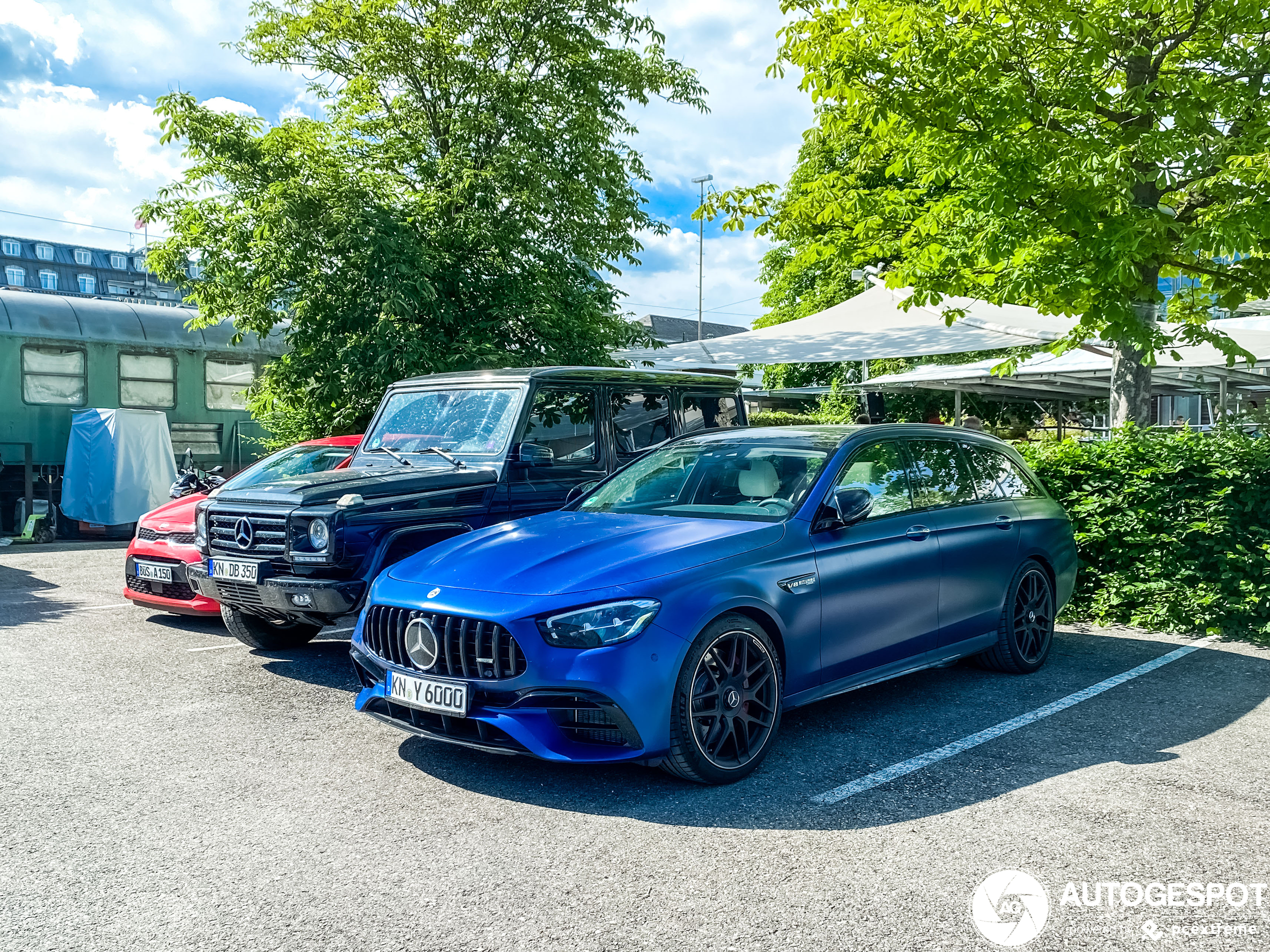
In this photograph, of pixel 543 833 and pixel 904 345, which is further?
pixel 904 345

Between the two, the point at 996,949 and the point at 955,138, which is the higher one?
the point at 955,138

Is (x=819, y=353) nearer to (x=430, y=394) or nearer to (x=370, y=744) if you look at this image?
(x=430, y=394)

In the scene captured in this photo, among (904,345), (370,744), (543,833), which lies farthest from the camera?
(904,345)

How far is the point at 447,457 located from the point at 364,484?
2.75 ft

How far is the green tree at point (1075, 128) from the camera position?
771 cm

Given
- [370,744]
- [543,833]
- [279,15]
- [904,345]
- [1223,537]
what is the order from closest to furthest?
1. [543,833]
2. [370,744]
3. [1223,537]
4. [904,345]
5. [279,15]

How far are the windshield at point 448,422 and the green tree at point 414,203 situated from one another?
533 cm

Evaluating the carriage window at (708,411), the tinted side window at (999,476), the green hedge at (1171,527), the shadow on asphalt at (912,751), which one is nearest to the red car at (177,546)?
the carriage window at (708,411)

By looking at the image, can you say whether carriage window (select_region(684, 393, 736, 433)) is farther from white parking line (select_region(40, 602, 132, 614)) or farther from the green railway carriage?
the green railway carriage

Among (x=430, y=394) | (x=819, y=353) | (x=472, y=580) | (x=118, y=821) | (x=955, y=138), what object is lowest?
(x=118, y=821)

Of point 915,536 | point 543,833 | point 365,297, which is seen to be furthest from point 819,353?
point 543,833

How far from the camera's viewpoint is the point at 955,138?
8383mm

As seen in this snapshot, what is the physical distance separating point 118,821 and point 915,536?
4.03 metres

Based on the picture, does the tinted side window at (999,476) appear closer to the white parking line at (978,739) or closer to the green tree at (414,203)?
the white parking line at (978,739)
